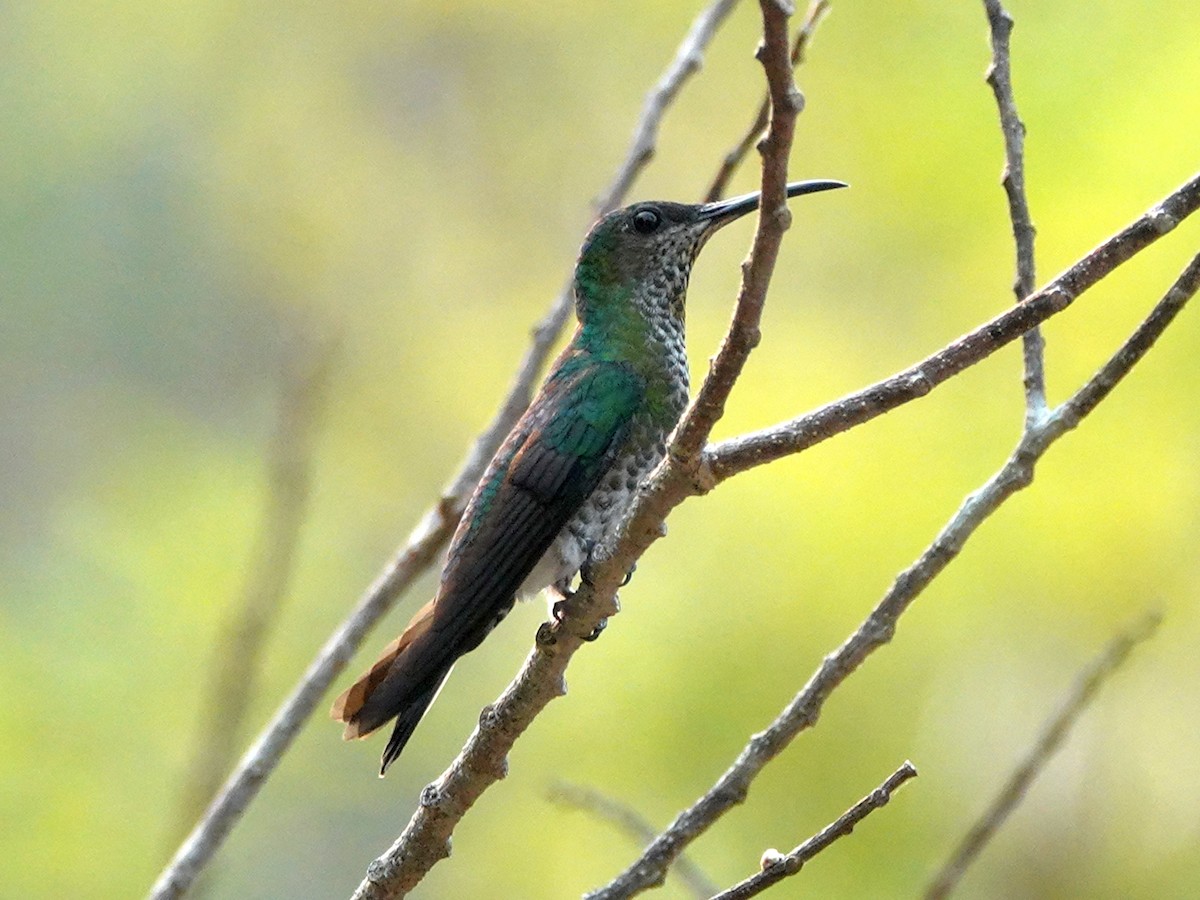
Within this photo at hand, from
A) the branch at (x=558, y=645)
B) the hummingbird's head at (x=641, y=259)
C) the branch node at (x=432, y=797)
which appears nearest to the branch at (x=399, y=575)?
the hummingbird's head at (x=641, y=259)

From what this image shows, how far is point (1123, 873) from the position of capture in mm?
5805

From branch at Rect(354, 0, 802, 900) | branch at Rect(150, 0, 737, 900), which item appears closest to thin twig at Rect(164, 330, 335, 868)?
branch at Rect(150, 0, 737, 900)

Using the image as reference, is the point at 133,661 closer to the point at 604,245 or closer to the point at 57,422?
the point at 604,245

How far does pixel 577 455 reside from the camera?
11.4 ft

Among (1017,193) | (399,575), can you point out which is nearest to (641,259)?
(399,575)

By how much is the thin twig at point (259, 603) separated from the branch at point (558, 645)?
2.48ft

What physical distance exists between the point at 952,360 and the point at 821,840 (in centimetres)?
70

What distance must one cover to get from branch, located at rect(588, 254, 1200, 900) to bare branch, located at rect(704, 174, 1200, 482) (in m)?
0.35

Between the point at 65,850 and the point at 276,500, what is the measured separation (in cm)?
319

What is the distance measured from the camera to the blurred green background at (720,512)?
19.7 ft

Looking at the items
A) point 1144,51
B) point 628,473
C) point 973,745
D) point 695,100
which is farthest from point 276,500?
point 695,100

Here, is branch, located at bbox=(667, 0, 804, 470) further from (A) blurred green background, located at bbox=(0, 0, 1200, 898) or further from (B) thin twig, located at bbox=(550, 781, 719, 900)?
(A) blurred green background, located at bbox=(0, 0, 1200, 898)

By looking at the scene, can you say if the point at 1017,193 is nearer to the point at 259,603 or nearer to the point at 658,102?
the point at 658,102

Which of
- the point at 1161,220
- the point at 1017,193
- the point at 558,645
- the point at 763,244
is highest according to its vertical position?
the point at 1017,193
